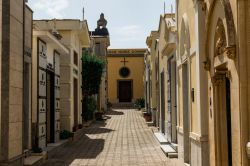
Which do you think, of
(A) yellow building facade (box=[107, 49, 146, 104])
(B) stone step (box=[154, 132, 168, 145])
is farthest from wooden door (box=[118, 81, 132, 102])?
(B) stone step (box=[154, 132, 168, 145])

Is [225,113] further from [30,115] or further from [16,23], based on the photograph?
[30,115]

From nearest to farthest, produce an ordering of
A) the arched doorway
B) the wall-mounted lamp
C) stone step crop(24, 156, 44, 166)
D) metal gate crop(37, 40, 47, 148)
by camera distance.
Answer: the arched doorway, the wall-mounted lamp, stone step crop(24, 156, 44, 166), metal gate crop(37, 40, 47, 148)

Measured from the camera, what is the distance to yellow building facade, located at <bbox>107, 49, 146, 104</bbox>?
50.5 metres

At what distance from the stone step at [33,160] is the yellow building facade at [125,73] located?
38557 mm

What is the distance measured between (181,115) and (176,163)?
1585 millimetres

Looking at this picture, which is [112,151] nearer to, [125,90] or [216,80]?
[216,80]

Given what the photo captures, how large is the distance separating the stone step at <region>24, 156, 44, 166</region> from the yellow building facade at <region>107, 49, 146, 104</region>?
38.6 metres

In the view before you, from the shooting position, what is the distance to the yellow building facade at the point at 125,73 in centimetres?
5047

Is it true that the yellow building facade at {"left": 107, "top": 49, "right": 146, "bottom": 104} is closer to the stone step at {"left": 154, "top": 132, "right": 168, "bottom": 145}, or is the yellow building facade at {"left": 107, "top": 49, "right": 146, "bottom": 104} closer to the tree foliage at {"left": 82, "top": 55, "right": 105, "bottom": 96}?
the tree foliage at {"left": 82, "top": 55, "right": 105, "bottom": 96}

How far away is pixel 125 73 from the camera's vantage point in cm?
5066

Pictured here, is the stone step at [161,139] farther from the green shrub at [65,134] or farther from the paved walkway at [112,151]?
the green shrub at [65,134]

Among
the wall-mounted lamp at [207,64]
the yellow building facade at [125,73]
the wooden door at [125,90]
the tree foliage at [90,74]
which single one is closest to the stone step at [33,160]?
the wall-mounted lamp at [207,64]

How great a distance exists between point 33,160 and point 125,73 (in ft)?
130

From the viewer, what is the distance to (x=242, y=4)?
5.28 m
